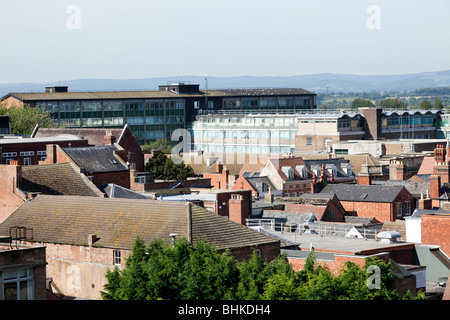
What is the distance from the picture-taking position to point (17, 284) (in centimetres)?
3822

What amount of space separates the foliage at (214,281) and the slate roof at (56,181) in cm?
2477

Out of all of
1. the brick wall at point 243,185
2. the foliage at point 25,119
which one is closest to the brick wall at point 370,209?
the brick wall at point 243,185

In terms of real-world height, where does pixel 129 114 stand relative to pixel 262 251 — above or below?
above

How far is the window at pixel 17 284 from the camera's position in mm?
37344

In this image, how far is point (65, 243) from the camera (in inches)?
2117

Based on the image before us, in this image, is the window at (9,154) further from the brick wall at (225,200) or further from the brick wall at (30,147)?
the brick wall at (225,200)

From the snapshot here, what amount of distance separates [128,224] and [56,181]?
18.1 metres

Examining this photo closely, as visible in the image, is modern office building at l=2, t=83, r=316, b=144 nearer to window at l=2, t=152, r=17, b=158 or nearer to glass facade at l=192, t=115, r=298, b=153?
glass facade at l=192, t=115, r=298, b=153

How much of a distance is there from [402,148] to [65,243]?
96.7 m

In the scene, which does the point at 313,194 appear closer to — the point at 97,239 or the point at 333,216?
the point at 333,216

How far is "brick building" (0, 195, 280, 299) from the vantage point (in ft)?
167

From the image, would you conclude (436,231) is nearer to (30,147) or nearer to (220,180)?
(30,147)

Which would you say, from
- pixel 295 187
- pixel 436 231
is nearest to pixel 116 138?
pixel 295 187
